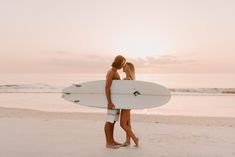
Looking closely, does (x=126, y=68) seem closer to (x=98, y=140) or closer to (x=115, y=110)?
(x=115, y=110)

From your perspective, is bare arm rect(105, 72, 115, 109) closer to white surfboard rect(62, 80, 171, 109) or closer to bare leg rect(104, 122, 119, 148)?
white surfboard rect(62, 80, 171, 109)

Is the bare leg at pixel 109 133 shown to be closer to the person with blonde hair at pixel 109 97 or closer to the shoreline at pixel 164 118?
the person with blonde hair at pixel 109 97

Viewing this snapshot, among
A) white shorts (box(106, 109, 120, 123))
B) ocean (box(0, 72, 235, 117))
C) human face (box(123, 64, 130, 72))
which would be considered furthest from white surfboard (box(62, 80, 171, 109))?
ocean (box(0, 72, 235, 117))

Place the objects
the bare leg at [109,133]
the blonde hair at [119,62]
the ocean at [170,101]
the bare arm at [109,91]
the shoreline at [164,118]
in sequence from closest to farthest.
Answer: the blonde hair at [119,62]
the bare arm at [109,91]
the bare leg at [109,133]
the shoreline at [164,118]
the ocean at [170,101]

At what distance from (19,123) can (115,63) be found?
14.5ft

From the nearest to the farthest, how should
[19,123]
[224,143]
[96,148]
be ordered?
[96,148] → [224,143] → [19,123]

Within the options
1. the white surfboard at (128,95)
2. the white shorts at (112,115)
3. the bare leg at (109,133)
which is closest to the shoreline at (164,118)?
the white surfboard at (128,95)

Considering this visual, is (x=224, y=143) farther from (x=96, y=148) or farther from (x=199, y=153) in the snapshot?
(x=96, y=148)

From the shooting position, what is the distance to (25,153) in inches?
200

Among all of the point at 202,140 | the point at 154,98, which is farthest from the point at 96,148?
the point at 202,140

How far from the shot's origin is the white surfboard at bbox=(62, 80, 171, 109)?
5449 mm

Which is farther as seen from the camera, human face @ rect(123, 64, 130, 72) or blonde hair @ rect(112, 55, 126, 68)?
human face @ rect(123, 64, 130, 72)

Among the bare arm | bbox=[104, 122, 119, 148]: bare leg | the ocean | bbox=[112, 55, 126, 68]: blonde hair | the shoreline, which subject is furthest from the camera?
the ocean

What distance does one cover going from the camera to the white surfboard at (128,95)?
17.9 feet
